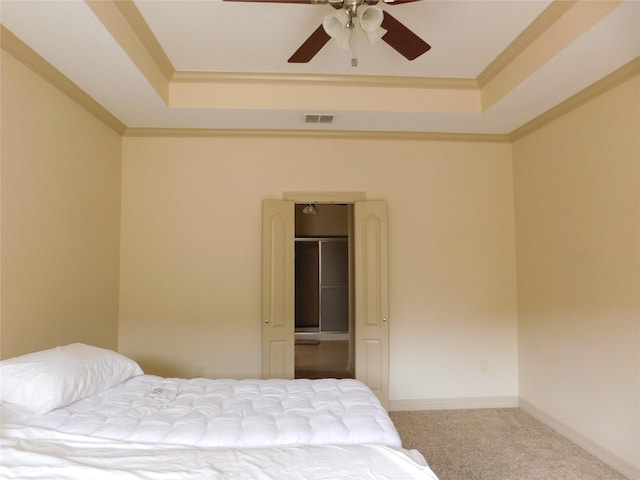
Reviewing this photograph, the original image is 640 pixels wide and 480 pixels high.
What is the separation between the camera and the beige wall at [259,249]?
145 inches

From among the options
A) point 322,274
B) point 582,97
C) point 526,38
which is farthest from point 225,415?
point 322,274

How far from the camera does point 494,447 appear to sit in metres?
2.94

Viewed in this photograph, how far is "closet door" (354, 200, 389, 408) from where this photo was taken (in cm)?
369

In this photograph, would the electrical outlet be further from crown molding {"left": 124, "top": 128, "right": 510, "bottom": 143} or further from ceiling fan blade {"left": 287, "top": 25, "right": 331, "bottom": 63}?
ceiling fan blade {"left": 287, "top": 25, "right": 331, "bottom": 63}

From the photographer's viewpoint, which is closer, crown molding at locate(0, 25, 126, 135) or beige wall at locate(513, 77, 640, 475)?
crown molding at locate(0, 25, 126, 135)

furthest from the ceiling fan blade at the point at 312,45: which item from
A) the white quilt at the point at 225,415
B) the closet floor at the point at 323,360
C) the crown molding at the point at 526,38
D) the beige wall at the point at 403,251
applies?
the closet floor at the point at 323,360

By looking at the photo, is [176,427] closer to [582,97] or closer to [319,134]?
[319,134]

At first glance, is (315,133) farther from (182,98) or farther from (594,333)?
(594,333)

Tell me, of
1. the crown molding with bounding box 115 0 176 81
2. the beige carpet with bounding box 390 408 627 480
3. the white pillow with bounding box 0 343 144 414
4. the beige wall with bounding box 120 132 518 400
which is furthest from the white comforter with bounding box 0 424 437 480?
the crown molding with bounding box 115 0 176 81

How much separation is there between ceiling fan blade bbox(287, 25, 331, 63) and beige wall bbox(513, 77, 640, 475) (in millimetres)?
2068

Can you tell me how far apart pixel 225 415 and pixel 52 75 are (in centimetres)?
242

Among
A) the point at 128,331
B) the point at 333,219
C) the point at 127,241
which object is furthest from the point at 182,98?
the point at 333,219

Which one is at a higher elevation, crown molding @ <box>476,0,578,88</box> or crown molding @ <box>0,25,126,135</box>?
crown molding @ <box>476,0,578,88</box>

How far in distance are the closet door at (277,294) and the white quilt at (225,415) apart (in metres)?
1.22
